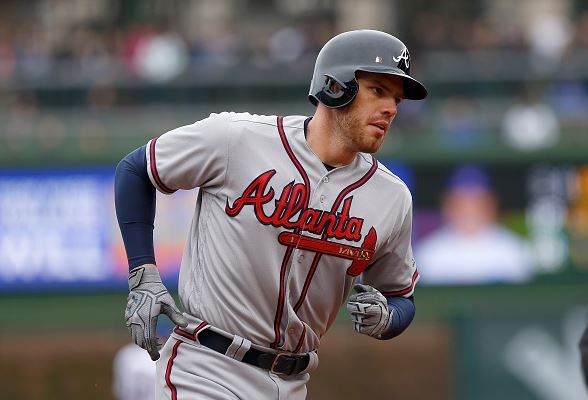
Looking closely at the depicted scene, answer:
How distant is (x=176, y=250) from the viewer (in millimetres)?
11633

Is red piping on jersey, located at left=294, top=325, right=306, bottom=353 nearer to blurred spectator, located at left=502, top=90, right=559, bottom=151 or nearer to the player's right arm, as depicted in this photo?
the player's right arm

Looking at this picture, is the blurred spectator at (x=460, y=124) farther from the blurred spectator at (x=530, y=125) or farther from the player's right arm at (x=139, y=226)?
the player's right arm at (x=139, y=226)

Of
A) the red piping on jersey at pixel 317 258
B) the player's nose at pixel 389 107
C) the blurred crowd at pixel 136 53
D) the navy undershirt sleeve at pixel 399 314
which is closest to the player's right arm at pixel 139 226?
the red piping on jersey at pixel 317 258

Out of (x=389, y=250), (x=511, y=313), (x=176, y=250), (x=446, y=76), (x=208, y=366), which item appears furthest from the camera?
(x=446, y=76)

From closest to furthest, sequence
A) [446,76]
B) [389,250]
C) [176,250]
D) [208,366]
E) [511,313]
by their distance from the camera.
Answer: [208,366], [389,250], [511,313], [176,250], [446,76]

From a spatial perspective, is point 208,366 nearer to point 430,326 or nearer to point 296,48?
point 430,326

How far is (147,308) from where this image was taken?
4293 mm

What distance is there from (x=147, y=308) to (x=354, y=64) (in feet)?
3.61

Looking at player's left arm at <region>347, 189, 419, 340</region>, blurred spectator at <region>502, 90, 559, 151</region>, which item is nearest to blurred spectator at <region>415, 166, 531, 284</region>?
blurred spectator at <region>502, 90, 559, 151</region>

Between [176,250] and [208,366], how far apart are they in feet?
24.0

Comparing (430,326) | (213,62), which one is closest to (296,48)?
(213,62)

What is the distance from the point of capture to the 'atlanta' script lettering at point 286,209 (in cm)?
441

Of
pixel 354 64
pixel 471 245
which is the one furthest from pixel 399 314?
pixel 471 245

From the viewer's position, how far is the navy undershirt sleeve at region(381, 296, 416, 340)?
4.57m
